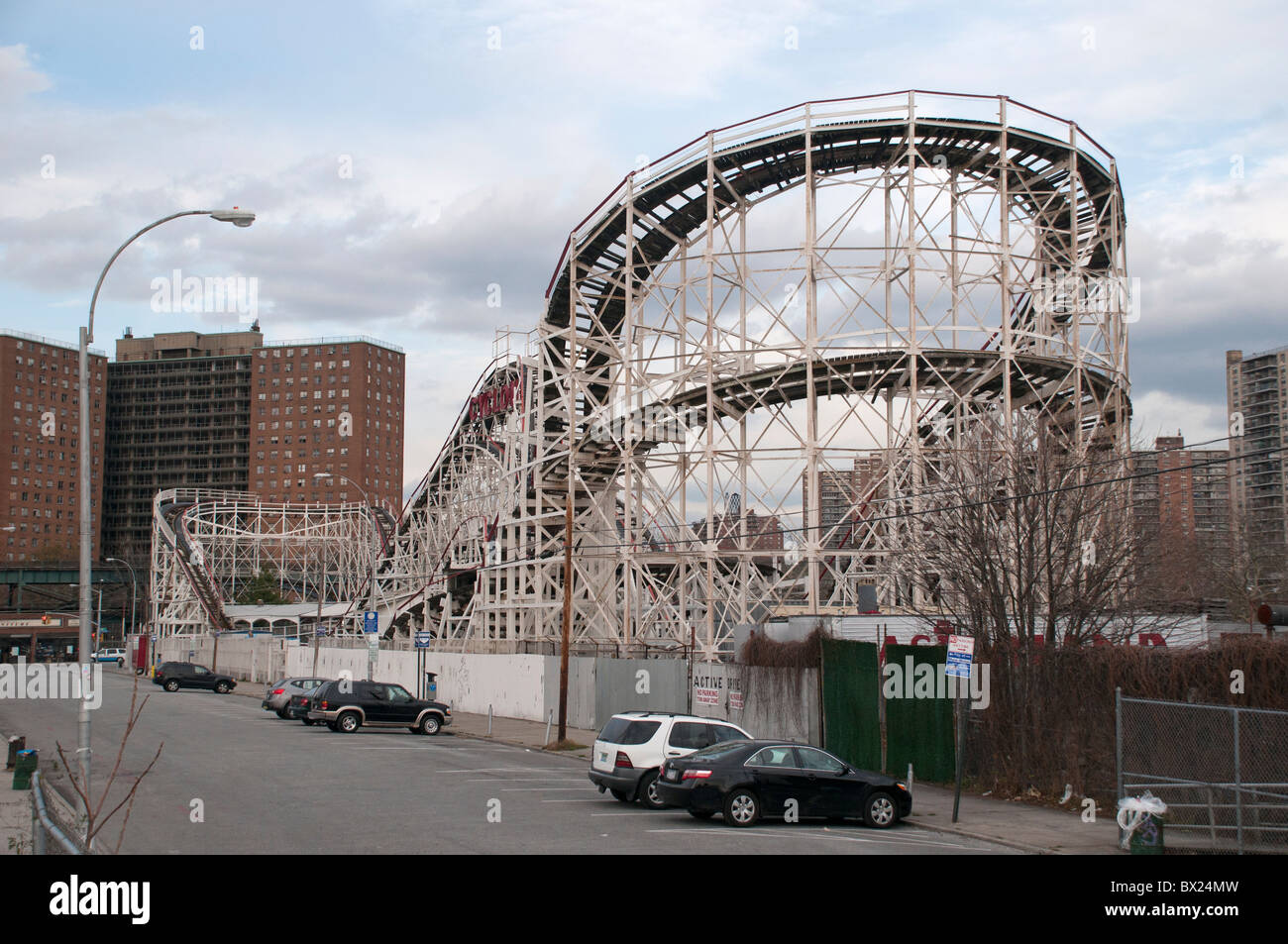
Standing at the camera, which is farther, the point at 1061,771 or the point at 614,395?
the point at 614,395

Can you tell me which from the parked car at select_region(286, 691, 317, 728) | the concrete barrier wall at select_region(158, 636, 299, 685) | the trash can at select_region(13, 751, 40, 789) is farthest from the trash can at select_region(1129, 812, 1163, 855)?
the concrete barrier wall at select_region(158, 636, 299, 685)

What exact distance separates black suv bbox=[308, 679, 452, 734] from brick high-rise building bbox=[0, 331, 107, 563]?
122113 millimetres

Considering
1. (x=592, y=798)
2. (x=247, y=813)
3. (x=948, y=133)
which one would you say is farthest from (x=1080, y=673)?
(x=948, y=133)

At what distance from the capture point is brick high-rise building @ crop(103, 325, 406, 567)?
15088 centimetres

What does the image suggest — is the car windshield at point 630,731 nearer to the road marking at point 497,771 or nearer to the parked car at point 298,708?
the road marking at point 497,771

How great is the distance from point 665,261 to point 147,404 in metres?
141

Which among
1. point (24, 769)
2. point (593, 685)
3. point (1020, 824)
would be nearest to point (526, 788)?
point (24, 769)

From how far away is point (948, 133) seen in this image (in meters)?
34.9

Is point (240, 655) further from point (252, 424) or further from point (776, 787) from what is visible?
point (252, 424)

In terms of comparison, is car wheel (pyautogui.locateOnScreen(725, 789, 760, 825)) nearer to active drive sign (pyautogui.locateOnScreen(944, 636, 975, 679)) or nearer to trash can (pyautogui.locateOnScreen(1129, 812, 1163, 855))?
active drive sign (pyautogui.locateOnScreen(944, 636, 975, 679))

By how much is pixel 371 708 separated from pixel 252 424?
433 ft

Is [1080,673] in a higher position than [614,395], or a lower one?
lower

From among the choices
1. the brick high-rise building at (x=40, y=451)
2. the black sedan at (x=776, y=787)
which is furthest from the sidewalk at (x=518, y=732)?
the brick high-rise building at (x=40, y=451)
